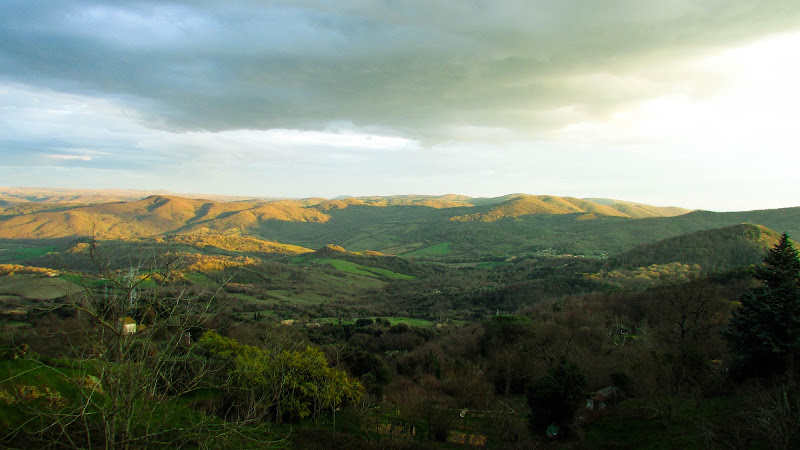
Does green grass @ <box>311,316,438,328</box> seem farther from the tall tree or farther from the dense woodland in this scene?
the tall tree

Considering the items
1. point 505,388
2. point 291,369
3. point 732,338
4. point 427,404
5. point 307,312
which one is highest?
point 732,338

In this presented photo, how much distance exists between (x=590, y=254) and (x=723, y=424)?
139 metres

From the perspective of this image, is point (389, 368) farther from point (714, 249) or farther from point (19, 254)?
point (19, 254)

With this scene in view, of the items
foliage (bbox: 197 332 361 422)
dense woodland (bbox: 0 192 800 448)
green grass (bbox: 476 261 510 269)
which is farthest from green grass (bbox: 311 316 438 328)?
green grass (bbox: 476 261 510 269)

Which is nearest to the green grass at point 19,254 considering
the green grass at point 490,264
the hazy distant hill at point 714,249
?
the green grass at point 490,264

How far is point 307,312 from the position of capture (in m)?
81.5

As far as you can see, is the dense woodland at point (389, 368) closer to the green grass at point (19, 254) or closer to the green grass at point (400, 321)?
the green grass at point (400, 321)

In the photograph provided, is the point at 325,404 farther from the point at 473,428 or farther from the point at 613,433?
the point at 613,433

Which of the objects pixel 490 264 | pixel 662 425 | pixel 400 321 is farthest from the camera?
pixel 490 264

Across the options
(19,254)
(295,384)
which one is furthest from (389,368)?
(19,254)

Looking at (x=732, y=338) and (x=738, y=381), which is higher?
(x=732, y=338)

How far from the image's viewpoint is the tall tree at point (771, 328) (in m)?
21.3

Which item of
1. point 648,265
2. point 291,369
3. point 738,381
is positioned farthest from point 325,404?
point 648,265

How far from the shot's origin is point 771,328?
2198 centimetres
